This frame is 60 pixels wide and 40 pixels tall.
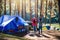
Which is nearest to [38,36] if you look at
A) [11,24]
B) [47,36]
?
[47,36]

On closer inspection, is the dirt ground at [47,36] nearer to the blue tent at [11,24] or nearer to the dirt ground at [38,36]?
the dirt ground at [38,36]

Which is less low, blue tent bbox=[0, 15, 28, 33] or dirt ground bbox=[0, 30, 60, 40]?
blue tent bbox=[0, 15, 28, 33]

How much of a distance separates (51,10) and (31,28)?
0.45m

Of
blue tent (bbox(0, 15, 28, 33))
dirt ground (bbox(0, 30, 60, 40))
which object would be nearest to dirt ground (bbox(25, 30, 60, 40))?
dirt ground (bbox(0, 30, 60, 40))

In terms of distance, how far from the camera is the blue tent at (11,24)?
2793mm

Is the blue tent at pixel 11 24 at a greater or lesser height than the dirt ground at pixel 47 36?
greater

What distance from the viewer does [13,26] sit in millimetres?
2830

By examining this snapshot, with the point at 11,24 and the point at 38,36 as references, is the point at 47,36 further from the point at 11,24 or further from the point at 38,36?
the point at 11,24

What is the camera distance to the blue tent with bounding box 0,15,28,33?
9.16 ft

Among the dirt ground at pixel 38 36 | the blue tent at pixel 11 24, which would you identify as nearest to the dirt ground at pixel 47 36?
the dirt ground at pixel 38 36

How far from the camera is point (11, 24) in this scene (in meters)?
2.83

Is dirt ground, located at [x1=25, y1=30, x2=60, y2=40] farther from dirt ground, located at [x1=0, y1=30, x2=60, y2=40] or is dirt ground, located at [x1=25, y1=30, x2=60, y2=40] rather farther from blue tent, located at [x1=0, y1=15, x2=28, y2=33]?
blue tent, located at [x1=0, y1=15, x2=28, y2=33]

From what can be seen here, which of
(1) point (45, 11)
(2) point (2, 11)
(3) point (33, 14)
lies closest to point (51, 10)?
(1) point (45, 11)

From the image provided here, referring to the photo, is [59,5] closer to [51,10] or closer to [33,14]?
[51,10]
